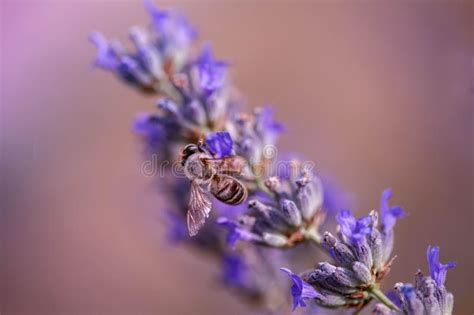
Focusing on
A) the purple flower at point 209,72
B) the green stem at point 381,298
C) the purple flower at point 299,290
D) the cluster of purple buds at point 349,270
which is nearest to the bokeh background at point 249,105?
the purple flower at point 209,72

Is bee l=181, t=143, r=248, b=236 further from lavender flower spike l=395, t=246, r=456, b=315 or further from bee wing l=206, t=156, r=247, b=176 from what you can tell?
lavender flower spike l=395, t=246, r=456, b=315

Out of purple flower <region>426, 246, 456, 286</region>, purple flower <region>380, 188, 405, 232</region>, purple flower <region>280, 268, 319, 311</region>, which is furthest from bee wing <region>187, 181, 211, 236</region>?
purple flower <region>426, 246, 456, 286</region>

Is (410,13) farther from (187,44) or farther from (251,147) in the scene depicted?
(251,147)

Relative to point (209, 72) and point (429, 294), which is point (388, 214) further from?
point (209, 72)

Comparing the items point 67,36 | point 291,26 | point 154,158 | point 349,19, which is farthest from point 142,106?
point 154,158

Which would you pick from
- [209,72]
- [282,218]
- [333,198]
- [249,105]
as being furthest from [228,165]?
[249,105]
